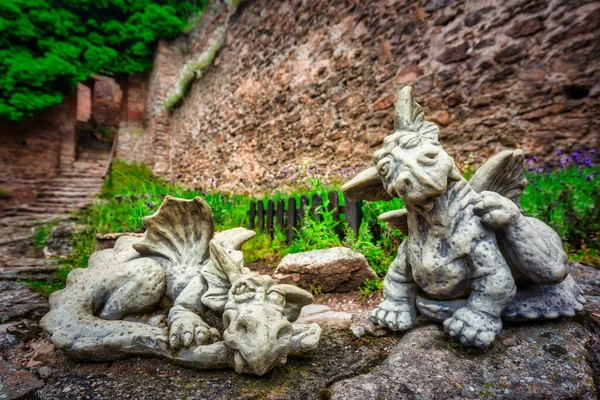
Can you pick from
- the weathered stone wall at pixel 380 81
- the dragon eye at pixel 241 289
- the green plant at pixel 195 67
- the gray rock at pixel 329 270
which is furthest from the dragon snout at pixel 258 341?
the green plant at pixel 195 67

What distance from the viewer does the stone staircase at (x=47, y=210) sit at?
3573mm

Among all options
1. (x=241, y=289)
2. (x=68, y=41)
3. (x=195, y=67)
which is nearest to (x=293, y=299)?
(x=241, y=289)

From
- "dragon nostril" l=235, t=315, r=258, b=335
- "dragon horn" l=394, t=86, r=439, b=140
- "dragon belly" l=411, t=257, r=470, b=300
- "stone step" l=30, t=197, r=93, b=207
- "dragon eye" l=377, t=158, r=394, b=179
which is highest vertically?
"dragon horn" l=394, t=86, r=439, b=140

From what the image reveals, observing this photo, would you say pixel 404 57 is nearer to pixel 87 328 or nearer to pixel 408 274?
pixel 408 274

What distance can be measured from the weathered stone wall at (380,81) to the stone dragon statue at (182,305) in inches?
157

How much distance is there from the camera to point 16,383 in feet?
3.84

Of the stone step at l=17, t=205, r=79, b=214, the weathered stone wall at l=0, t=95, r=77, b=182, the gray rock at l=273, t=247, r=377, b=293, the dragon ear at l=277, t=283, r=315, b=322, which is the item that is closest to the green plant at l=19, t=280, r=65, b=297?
the gray rock at l=273, t=247, r=377, b=293

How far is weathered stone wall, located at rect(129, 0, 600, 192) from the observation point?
3688 mm

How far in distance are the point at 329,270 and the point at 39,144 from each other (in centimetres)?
1041

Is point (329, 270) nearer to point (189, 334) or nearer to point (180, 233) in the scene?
point (180, 233)

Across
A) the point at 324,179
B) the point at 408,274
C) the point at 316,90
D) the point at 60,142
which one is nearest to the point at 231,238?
the point at 408,274

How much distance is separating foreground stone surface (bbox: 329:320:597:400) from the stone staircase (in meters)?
3.47

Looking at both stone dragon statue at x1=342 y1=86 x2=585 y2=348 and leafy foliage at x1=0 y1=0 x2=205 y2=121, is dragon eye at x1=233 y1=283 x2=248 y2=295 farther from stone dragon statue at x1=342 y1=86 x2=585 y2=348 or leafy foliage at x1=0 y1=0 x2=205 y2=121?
leafy foliage at x1=0 y1=0 x2=205 y2=121

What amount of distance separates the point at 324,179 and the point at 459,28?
3.08 metres
